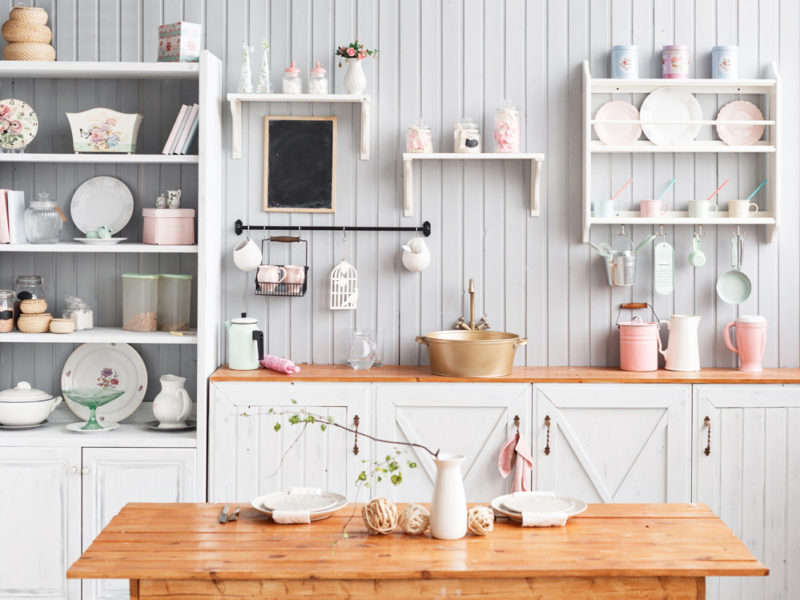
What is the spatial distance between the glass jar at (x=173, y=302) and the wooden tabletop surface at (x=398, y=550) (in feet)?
4.99

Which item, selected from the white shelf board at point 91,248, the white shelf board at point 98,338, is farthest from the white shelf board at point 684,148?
the white shelf board at point 98,338

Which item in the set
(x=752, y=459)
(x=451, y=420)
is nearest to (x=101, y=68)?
(x=451, y=420)

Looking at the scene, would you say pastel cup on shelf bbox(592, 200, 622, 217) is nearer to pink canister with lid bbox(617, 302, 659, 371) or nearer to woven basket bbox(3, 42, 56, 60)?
pink canister with lid bbox(617, 302, 659, 371)

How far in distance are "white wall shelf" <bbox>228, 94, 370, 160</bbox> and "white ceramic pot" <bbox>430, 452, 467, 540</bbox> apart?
1978 millimetres

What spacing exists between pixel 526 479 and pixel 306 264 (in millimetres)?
1299

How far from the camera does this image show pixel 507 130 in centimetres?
375

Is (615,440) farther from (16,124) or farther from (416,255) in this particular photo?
(16,124)

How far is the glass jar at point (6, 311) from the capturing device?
371cm

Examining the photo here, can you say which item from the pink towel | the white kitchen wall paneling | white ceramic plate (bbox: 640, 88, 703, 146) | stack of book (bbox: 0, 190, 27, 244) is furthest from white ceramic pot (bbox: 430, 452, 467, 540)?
stack of book (bbox: 0, 190, 27, 244)

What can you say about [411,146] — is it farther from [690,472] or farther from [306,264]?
[690,472]

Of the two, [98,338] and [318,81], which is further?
[318,81]

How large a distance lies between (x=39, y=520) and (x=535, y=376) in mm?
2018

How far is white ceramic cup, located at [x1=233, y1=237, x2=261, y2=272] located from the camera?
150 inches

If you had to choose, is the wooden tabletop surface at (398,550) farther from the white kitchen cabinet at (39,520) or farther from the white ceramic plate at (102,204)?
the white ceramic plate at (102,204)
